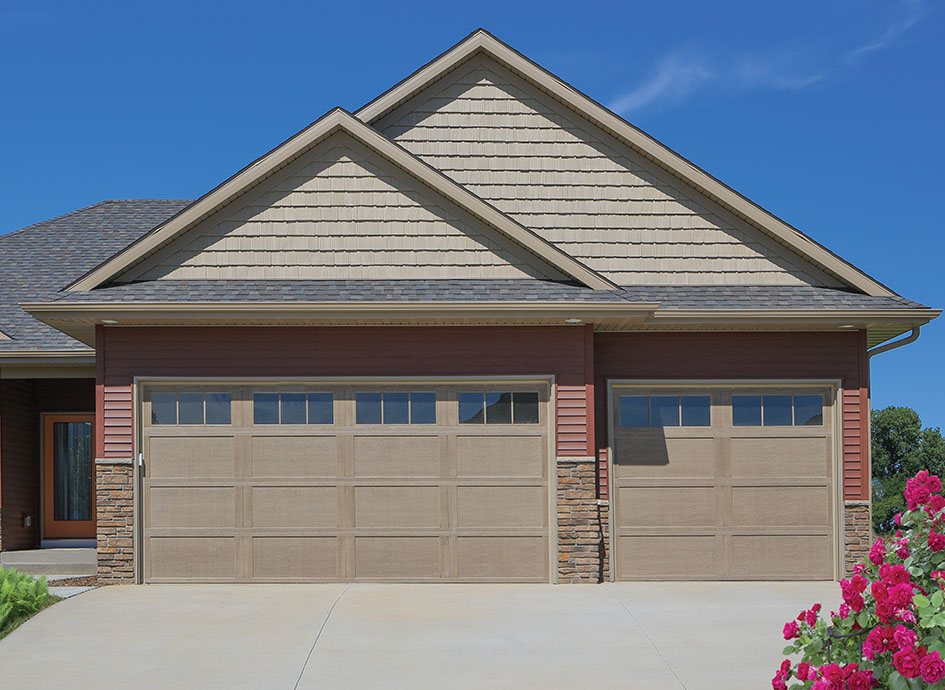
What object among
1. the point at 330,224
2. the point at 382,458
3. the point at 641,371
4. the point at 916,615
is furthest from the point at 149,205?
the point at 916,615

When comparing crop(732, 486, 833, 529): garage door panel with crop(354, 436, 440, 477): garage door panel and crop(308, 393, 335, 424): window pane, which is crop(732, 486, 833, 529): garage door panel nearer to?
crop(354, 436, 440, 477): garage door panel

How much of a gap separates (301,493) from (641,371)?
4502 mm

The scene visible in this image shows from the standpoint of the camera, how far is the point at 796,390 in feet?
43.1

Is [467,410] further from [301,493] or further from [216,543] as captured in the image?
[216,543]

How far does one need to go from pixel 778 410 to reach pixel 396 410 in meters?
4.86

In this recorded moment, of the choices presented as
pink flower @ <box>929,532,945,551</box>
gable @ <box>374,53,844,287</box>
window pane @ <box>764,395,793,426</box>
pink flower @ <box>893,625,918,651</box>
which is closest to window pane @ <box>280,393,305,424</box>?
gable @ <box>374,53,844,287</box>

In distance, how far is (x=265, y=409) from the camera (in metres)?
12.5

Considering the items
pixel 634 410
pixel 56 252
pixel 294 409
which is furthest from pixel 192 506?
Result: pixel 56 252

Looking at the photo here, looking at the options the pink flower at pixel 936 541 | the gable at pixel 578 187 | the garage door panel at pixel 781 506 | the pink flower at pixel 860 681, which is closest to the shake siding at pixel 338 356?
the gable at pixel 578 187

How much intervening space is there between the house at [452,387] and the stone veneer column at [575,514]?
0.03 metres

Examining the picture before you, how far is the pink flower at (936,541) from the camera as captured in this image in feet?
17.9

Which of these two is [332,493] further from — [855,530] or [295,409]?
[855,530]

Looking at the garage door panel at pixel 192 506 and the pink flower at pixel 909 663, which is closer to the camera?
the pink flower at pixel 909 663

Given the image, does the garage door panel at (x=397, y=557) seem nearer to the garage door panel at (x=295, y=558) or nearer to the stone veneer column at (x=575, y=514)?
the garage door panel at (x=295, y=558)
